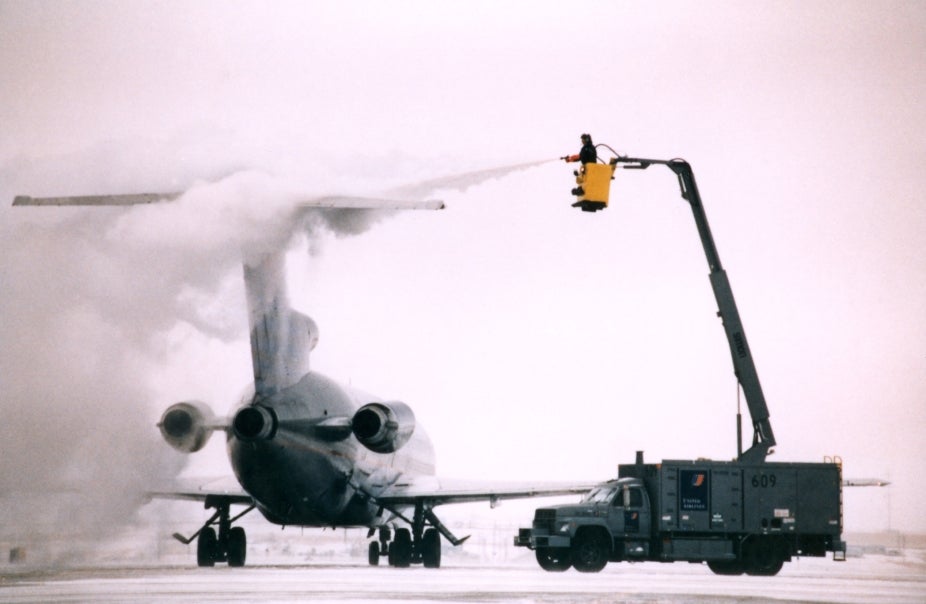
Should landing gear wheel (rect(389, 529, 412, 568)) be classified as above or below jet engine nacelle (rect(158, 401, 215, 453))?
below

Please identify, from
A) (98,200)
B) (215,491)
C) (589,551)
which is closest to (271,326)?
(98,200)

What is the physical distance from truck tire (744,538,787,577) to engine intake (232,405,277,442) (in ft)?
47.2

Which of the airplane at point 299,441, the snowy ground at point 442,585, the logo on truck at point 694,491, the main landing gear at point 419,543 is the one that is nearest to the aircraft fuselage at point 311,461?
the airplane at point 299,441

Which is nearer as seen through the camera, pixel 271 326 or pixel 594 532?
pixel 594 532

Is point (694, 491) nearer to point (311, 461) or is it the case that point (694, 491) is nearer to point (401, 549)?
point (311, 461)

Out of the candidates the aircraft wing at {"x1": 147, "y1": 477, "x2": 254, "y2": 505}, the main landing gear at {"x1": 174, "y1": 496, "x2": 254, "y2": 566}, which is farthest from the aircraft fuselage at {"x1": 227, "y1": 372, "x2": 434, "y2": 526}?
the aircraft wing at {"x1": 147, "y1": 477, "x2": 254, "y2": 505}

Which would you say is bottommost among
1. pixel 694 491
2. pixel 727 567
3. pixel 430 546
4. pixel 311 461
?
pixel 430 546

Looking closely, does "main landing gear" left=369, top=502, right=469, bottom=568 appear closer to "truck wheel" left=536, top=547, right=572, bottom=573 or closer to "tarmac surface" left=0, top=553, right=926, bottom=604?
"tarmac surface" left=0, top=553, right=926, bottom=604

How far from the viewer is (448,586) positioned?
30.5 meters

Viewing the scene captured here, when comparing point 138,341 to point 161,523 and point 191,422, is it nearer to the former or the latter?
point 191,422

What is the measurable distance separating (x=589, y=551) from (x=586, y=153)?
10.2m

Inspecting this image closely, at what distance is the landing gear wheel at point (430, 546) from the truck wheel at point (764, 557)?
1492cm

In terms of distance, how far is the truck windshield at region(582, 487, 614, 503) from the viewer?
33.1m

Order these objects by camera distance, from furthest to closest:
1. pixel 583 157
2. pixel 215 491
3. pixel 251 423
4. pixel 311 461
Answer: pixel 215 491 < pixel 311 461 < pixel 251 423 < pixel 583 157
